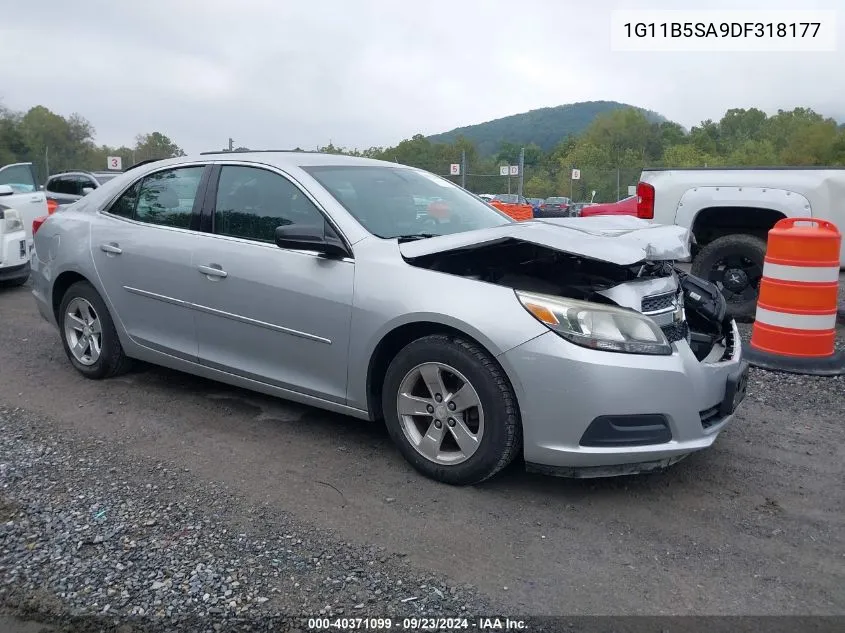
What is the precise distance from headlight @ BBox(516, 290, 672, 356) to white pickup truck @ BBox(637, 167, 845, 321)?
14.7ft

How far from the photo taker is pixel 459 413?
3.44 m

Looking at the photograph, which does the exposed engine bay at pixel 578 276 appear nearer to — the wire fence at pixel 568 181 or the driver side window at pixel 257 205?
the driver side window at pixel 257 205

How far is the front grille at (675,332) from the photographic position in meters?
3.48

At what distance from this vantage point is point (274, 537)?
304cm

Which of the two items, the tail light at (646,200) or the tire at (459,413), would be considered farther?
the tail light at (646,200)

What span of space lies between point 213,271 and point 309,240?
836 millimetres

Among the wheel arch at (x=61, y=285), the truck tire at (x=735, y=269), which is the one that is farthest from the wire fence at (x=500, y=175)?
the wheel arch at (x=61, y=285)

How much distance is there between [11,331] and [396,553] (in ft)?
18.0

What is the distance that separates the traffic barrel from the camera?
17.8 feet

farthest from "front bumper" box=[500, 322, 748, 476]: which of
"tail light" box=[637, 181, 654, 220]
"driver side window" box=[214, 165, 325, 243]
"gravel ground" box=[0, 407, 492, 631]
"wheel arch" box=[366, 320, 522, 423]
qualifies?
"tail light" box=[637, 181, 654, 220]

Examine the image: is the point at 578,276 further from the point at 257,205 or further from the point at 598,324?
the point at 257,205

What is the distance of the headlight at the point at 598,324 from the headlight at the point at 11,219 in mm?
7762

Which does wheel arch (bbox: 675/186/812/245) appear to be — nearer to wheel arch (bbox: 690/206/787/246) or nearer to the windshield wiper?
wheel arch (bbox: 690/206/787/246)

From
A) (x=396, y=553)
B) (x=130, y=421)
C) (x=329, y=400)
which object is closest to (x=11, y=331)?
(x=130, y=421)
